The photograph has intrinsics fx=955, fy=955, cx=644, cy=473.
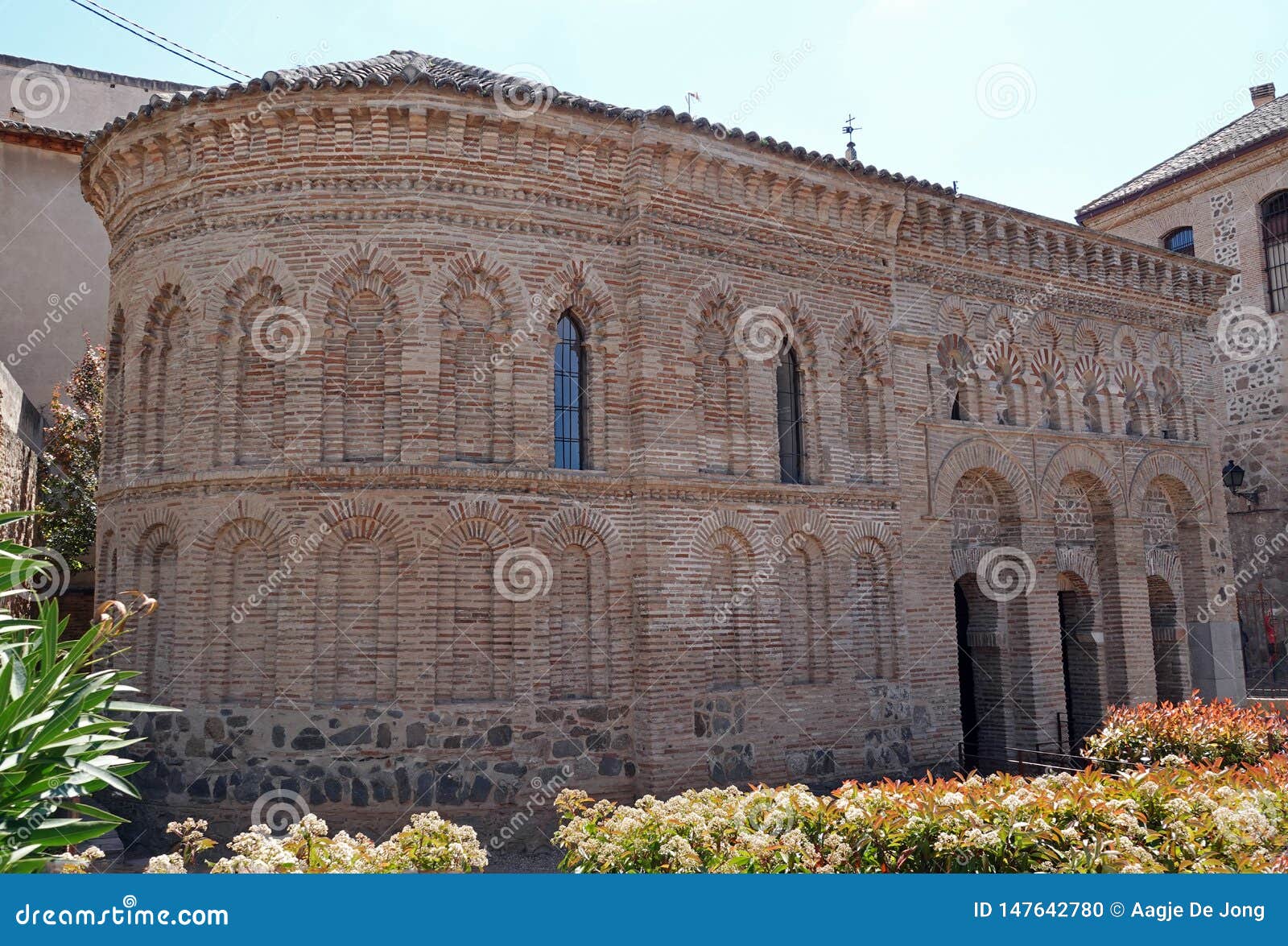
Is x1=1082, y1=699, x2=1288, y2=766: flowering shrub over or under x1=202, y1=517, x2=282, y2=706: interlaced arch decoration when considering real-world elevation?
under

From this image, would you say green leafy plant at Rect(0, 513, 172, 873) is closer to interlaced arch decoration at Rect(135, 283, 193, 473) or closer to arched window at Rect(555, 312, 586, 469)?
interlaced arch decoration at Rect(135, 283, 193, 473)

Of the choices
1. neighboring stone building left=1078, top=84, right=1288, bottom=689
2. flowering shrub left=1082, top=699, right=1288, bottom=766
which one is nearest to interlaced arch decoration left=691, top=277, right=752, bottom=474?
flowering shrub left=1082, top=699, right=1288, bottom=766

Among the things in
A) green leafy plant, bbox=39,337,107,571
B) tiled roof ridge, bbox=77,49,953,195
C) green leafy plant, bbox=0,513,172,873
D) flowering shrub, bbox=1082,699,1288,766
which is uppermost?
tiled roof ridge, bbox=77,49,953,195

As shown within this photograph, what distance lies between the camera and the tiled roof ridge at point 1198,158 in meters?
22.0

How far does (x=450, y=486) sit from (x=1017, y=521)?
8.82 m

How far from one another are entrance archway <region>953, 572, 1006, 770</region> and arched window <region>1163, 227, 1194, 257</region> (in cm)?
1435

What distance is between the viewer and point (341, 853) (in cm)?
450

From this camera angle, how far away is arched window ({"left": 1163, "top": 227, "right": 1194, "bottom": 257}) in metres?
23.7

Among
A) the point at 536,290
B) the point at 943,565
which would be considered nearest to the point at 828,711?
the point at 943,565

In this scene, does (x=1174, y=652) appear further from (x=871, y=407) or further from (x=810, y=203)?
(x=810, y=203)

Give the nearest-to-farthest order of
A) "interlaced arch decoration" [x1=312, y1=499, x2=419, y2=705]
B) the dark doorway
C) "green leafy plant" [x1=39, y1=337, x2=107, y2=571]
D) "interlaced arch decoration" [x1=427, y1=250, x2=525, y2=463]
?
"interlaced arch decoration" [x1=312, y1=499, x2=419, y2=705] < "interlaced arch decoration" [x1=427, y1=250, x2=525, y2=463] < the dark doorway < "green leafy plant" [x1=39, y1=337, x2=107, y2=571]

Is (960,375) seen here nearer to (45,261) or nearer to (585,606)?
(585,606)

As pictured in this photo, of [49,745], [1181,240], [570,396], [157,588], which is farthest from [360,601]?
[1181,240]

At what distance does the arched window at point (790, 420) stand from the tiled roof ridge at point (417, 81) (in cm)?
268
